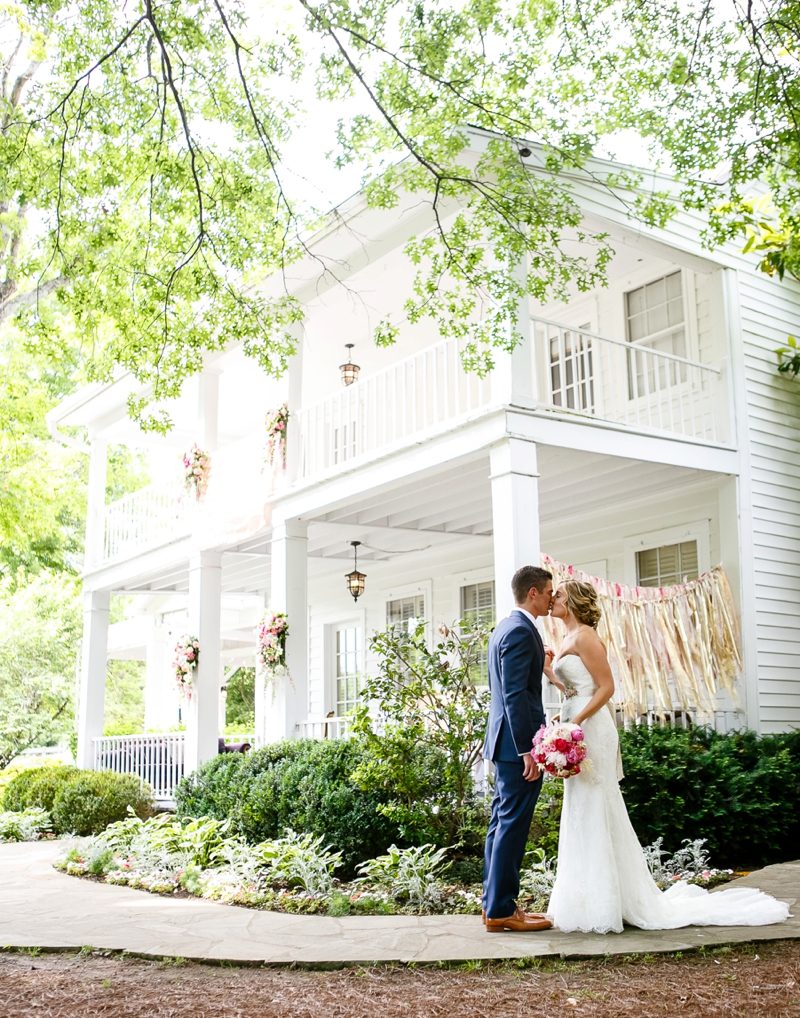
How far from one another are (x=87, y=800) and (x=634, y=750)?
22.5ft

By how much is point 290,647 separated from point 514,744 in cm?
633

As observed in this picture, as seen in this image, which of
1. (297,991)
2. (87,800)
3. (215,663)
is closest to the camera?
(297,991)

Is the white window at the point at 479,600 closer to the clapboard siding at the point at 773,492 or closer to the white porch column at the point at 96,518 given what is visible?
the clapboard siding at the point at 773,492

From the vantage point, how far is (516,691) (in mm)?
5379

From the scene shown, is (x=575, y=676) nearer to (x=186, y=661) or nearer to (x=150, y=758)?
(x=186, y=661)

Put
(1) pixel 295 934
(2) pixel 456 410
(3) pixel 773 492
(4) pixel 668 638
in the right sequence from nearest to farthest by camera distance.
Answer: (1) pixel 295 934
(2) pixel 456 410
(4) pixel 668 638
(3) pixel 773 492

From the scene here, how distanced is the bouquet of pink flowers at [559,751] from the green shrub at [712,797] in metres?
3.17

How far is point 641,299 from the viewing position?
12.2m

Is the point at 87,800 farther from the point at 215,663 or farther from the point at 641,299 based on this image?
the point at 641,299

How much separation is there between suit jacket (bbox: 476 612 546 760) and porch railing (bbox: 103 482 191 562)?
8.92 meters

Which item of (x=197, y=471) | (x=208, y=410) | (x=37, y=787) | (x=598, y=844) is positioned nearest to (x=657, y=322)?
(x=208, y=410)

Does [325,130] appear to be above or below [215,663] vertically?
above

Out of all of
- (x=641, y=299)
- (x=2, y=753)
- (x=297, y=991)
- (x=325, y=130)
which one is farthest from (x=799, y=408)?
(x=2, y=753)

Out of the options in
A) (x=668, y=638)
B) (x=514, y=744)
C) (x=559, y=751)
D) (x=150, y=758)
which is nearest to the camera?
(x=559, y=751)
